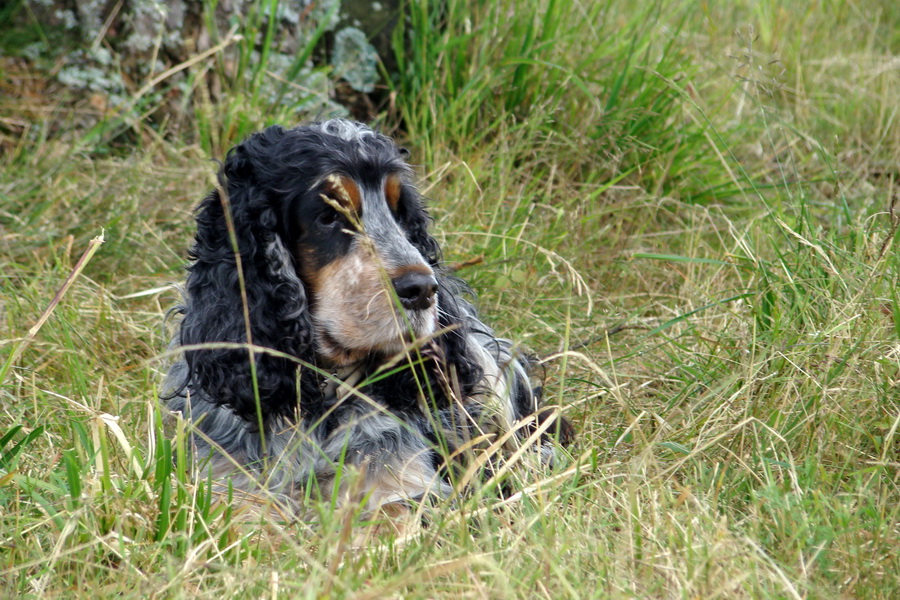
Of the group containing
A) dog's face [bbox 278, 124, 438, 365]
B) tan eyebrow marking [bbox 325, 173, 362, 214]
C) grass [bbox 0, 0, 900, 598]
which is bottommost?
grass [bbox 0, 0, 900, 598]

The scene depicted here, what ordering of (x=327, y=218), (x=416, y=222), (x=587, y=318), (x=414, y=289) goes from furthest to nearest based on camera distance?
(x=587, y=318)
(x=416, y=222)
(x=327, y=218)
(x=414, y=289)

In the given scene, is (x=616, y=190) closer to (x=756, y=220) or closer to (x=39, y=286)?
(x=756, y=220)

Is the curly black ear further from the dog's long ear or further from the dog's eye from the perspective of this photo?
the dog's long ear

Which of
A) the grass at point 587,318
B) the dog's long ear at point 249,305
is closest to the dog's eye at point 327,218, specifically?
the dog's long ear at point 249,305

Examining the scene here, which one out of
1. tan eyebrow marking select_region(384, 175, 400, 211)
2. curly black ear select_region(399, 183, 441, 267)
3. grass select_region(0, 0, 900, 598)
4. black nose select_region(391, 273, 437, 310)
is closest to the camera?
grass select_region(0, 0, 900, 598)

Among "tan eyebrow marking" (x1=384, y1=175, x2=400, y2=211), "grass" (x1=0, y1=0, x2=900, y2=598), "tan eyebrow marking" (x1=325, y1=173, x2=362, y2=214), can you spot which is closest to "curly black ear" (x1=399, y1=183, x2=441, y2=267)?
"tan eyebrow marking" (x1=384, y1=175, x2=400, y2=211)

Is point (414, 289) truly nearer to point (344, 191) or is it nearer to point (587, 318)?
point (344, 191)

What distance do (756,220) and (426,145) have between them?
61.0 inches

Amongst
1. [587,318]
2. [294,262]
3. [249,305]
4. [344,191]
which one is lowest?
[587,318]

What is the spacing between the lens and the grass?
7.65 feet

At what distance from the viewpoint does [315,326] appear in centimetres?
296

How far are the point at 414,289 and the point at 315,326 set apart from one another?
374mm

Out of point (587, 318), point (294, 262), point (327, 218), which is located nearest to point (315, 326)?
point (294, 262)

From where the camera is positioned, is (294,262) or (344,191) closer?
(344,191)
